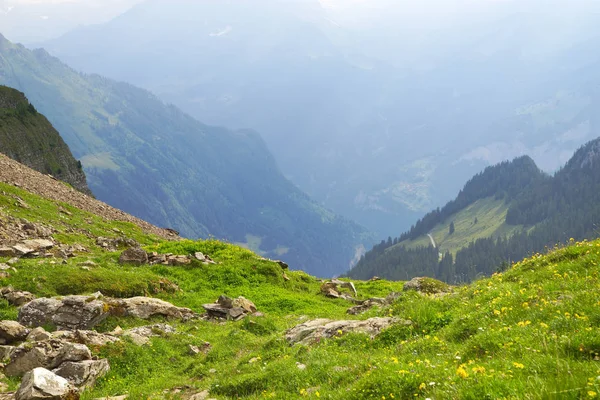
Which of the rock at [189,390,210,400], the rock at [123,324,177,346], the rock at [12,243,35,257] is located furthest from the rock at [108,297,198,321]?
the rock at [12,243,35,257]

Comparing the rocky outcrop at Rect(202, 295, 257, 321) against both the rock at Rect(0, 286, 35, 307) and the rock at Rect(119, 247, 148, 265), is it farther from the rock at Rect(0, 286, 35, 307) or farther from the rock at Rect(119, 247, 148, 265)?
the rock at Rect(0, 286, 35, 307)

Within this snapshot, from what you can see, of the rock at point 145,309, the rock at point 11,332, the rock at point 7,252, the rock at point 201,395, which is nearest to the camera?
the rock at point 201,395

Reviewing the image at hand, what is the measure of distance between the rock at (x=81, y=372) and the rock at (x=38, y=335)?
2675 mm

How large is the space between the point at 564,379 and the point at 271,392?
662cm

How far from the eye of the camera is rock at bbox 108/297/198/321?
21438mm

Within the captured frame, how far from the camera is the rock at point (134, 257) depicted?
Answer: 30775mm

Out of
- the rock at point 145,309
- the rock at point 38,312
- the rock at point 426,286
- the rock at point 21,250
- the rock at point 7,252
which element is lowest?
the rock at point 38,312

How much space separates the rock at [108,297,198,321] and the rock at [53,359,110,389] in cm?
682

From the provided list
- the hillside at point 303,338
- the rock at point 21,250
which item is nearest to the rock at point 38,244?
the rock at point 21,250

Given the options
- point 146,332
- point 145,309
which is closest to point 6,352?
point 146,332

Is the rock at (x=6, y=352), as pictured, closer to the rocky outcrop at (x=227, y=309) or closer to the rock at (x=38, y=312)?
the rock at (x=38, y=312)

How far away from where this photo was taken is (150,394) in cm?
1305

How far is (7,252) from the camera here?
90.8 ft

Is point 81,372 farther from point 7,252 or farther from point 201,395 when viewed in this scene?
point 7,252
